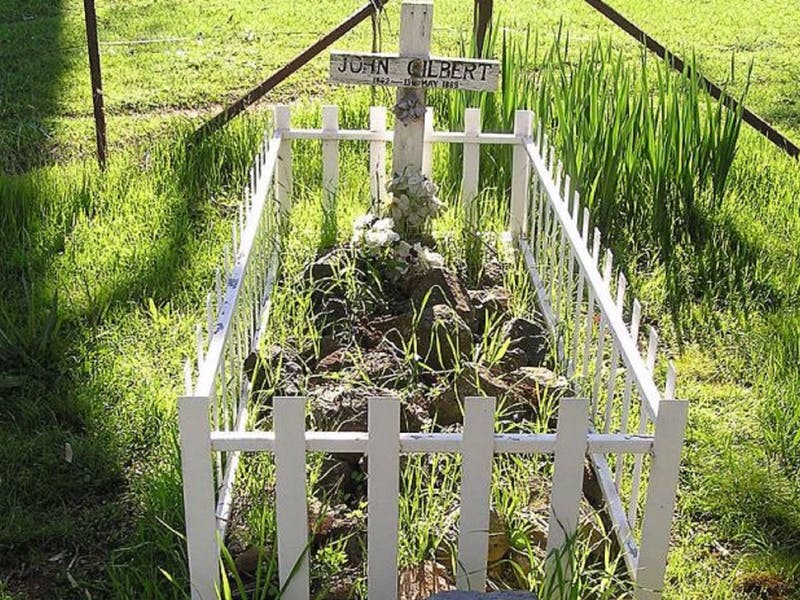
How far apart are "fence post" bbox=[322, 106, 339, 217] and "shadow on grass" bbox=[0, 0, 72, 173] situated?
1719 mm

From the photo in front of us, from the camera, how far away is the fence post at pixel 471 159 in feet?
15.2

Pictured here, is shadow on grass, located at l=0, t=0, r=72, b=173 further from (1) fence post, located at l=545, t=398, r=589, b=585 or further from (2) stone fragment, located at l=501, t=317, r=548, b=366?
(1) fence post, located at l=545, t=398, r=589, b=585

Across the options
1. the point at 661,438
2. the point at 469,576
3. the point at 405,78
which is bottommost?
the point at 469,576

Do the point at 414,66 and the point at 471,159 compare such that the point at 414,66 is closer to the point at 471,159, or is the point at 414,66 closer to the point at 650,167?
the point at 471,159

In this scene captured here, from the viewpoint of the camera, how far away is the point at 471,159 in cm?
470

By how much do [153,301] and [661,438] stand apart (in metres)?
2.25

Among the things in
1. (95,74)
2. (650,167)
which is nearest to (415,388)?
(650,167)

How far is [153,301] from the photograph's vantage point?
4148 mm

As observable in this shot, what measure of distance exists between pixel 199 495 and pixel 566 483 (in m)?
0.80

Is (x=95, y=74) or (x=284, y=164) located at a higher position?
(x=95, y=74)

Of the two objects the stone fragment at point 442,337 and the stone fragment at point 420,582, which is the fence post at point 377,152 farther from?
the stone fragment at point 420,582

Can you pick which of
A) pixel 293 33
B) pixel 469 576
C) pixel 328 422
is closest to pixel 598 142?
pixel 328 422

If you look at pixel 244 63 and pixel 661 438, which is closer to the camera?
pixel 661 438

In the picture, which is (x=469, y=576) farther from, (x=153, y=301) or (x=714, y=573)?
(x=153, y=301)
